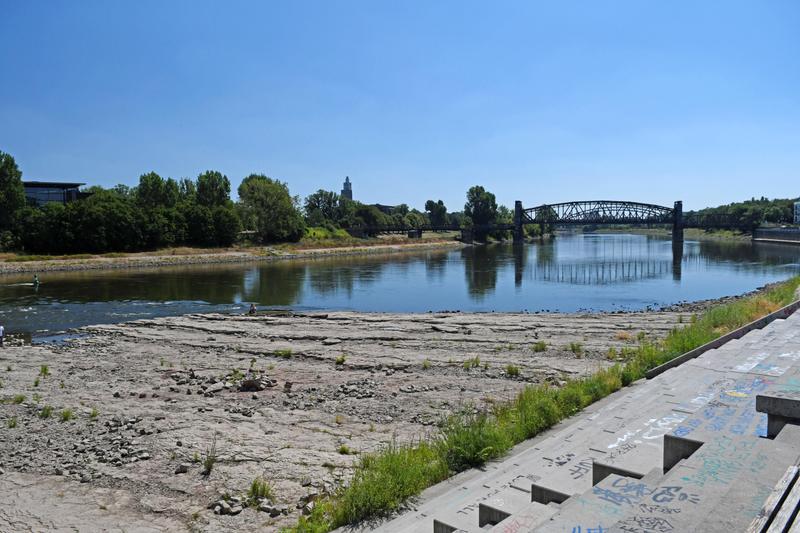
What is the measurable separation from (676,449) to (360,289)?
4608 centimetres

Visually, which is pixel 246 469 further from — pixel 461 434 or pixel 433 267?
pixel 433 267

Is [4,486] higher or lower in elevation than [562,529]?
lower

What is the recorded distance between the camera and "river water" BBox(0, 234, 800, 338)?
3831cm

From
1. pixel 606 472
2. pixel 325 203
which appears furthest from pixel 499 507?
pixel 325 203

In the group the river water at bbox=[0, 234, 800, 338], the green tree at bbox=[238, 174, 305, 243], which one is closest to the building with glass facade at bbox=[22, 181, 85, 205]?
the green tree at bbox=[238, 174, 305, 243]

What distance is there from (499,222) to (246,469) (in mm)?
186350

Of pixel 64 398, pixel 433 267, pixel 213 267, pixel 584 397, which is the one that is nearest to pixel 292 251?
pixel 213 267

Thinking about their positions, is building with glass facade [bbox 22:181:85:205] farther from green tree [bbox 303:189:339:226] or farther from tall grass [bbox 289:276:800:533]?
tall grass [bbox 289:276:800:533]

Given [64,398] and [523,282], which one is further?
[523,282]

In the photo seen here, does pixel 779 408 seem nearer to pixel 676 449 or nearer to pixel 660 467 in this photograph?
pixel 676 449

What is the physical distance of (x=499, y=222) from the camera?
190750mm

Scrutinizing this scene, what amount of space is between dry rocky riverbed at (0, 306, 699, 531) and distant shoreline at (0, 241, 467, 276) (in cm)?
5309

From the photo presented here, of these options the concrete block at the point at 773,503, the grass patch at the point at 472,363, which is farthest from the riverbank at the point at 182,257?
the concrete block at the point at 773,503

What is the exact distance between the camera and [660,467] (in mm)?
6020
